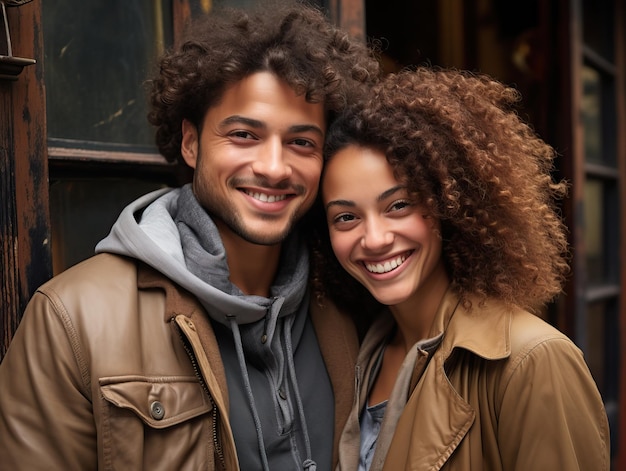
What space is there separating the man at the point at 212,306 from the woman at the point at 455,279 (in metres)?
0.13

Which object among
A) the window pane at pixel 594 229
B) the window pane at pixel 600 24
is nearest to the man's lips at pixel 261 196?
the window pane at pixel 594 229

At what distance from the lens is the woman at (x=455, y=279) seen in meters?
1.54

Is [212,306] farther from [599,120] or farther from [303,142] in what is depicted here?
[599,120]

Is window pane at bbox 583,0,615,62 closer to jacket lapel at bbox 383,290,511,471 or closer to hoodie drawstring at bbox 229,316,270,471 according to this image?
jacket lapel at bbox 383,290,511,471

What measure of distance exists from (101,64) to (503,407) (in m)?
1.45

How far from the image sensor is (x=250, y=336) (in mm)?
1766

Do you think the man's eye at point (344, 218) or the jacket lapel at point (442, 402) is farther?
the man's eye at point (344, 218)

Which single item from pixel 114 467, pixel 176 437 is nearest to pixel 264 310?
pixel 176 437

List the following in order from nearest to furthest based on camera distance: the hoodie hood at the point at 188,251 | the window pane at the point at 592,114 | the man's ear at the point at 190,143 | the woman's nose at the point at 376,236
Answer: the hoodie hood at the point at 188,251 → the woman's nose at the point at 376,236 → the man's ear at the point at 190,143 → the window pane at the point at 592,114

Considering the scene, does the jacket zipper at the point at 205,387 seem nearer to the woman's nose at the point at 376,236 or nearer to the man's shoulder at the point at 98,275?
the man's shoulder at the point at 98,275

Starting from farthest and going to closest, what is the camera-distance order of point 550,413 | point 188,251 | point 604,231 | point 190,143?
1. point 604,231
2. point 190,143
3. point 188,251
4. point 550,413

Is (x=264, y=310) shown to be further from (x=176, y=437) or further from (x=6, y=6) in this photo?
(x=6, y=6)

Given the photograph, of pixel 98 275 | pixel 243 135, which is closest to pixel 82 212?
pixel 98 275

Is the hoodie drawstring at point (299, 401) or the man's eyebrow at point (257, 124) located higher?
the man's eyebrow at point (257, 124)
